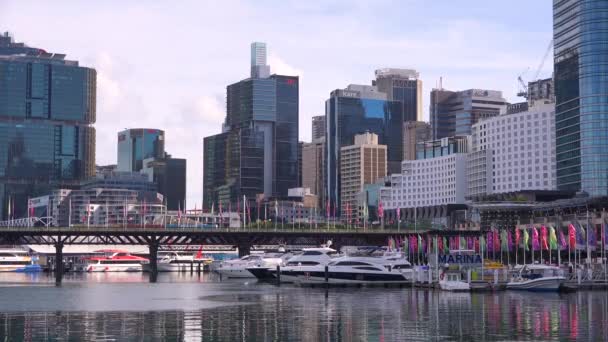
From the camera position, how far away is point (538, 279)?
472 ft

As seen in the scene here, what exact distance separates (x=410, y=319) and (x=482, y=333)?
14037 mm

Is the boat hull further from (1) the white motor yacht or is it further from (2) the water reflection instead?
(1) the white motor yacht

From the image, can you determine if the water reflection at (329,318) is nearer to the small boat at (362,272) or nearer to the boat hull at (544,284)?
the boat hull at (544,284)

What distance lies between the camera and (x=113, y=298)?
143m

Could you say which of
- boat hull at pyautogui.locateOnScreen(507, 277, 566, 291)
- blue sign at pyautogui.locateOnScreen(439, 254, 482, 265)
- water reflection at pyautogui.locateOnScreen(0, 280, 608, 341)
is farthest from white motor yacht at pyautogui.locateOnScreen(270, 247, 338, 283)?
boat hull at pyautogui.locateOnScreen(507, 277, 566, 291)

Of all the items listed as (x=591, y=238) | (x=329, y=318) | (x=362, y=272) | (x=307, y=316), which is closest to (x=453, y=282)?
(x=591, y=238)

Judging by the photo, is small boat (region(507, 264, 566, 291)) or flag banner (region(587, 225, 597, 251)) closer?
small boat (region(507, 264, 566, 291))

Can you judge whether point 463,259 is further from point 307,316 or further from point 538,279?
point 307,316

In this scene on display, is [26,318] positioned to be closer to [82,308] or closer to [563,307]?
[82,308]

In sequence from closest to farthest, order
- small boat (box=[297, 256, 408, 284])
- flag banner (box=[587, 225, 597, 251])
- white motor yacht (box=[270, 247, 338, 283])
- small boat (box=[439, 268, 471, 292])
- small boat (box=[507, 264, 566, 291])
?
small boat (box=[507, 264, 566, 291]) < small boat (box=[439, 268, 471, 292]) < flag banner (box=[587, 225, 597, 251]) < small boat (box=[297, 256, 408, 284]) < white motor yacht (box=[270, 247, 338, 283])

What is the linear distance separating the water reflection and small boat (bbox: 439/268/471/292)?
3.10 metres

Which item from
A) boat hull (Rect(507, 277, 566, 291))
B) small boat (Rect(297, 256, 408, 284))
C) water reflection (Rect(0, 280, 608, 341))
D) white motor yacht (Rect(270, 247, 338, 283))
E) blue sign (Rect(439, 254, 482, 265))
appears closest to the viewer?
water reflection (Rect(0, 280, 608, 341))

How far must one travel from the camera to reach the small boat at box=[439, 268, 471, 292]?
14500 cm

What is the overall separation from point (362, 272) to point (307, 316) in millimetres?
61212
